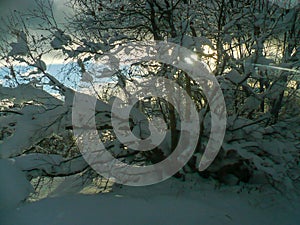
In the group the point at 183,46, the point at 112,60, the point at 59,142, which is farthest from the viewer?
the point at 59,142

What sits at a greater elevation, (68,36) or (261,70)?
(68,36)

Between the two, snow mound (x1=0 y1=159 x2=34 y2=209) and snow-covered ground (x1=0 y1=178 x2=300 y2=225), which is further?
snow mound (x1=0 y1=159 x2=34 y2=209)

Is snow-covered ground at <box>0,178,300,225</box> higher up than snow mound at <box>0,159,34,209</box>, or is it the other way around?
snow mound at <box>0,159,34,209</box>

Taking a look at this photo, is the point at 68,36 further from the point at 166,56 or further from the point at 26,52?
the point at 166,56

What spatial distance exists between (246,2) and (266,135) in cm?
303

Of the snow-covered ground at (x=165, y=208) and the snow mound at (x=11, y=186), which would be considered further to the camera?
the snow mound at (x=11, y=186)

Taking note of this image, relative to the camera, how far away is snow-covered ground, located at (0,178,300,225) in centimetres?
480

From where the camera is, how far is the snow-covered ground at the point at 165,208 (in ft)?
15.8

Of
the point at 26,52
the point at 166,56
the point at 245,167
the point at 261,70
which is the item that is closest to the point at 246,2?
the point at 261,70

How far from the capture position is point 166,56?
603 cm

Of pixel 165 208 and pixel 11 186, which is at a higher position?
pixel 11 186

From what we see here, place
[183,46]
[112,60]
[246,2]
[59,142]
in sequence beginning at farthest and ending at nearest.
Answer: [59,142] → [246,2] → [112,60] → [183,46]

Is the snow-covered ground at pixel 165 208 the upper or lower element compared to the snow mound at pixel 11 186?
lower

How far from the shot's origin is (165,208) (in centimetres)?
518
